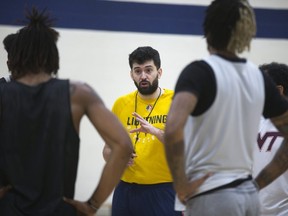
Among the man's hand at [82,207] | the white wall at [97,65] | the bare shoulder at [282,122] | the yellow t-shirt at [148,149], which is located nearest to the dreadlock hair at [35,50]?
the man's hand at [82,207]

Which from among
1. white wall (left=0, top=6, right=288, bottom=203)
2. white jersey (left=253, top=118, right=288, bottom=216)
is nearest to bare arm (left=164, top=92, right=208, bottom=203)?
white jersey (left=253, top=118, right=288, bottom=216)

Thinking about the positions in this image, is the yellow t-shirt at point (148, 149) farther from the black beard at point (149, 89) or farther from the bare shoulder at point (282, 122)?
the bare shoulder at point (282, 122)

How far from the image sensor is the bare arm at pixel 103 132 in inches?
70.4

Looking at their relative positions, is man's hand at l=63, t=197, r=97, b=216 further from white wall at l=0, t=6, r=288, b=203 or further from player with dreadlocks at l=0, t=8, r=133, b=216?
white wall at l=0, t=6, r=288, b=203

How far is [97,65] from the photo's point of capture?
15.8ft

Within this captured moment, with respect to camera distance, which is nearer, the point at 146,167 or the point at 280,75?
the point at 280,75

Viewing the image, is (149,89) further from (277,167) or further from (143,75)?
(277,167)

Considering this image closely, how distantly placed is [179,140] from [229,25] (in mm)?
454

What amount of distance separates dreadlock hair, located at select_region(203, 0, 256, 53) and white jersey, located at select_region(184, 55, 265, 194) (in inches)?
2.6

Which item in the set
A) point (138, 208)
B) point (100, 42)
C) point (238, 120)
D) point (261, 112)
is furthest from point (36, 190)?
point (100, 42)

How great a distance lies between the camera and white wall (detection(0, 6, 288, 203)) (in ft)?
15.7

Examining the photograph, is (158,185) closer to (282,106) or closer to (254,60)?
(282,106)

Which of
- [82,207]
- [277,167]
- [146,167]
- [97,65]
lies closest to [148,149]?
[146,167]

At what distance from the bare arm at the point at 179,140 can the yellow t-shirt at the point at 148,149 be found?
4.06 ft
